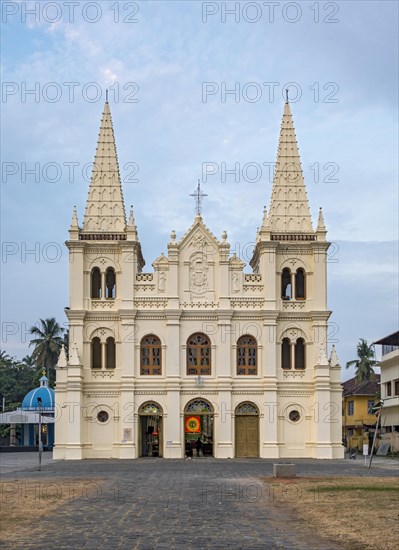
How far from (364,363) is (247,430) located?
1595 inches

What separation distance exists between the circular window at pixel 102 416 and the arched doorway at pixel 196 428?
4.64m

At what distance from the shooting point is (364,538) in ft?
53.5

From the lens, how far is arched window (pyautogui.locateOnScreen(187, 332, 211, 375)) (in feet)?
173

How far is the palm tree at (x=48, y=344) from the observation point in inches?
3536

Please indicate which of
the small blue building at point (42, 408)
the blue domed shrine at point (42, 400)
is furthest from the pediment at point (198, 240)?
the blue domed shrine at point (42, 400)

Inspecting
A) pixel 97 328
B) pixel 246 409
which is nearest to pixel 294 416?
pixel 246 409

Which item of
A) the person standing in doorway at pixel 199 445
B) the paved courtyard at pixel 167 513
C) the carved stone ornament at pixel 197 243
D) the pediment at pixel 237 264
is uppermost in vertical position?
the carved stone ornament at pixel 197 243

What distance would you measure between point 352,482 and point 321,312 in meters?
23.8

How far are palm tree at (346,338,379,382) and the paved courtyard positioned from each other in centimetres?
5447

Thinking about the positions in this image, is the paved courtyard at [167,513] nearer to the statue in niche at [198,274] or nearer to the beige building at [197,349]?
the beige building at [197,349]

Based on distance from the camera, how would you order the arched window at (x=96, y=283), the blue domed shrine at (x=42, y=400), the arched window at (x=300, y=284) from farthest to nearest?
the blue domed shrine at (x=42, y=400) → the arched window at (x=300, y=284) → the arched window at (x=96, y=283)

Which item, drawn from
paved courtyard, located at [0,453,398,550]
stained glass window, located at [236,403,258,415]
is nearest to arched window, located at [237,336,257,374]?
stained glass window, located at [236,403,258,415]

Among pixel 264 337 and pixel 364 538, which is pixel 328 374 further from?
pixel 364 538

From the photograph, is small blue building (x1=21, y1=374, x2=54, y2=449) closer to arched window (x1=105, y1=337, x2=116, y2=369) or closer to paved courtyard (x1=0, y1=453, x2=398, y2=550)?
arched window (x1=105, y1=337, x2=116, y2=369)
